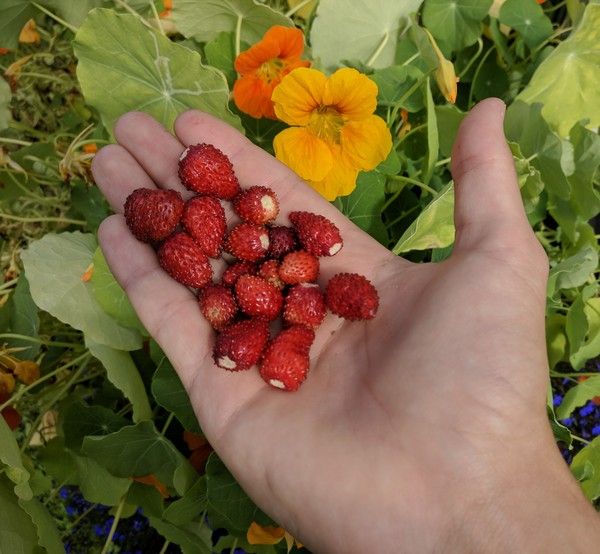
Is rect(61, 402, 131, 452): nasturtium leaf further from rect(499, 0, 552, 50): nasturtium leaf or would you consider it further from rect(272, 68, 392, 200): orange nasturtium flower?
rect(499, 0, 552, 50): nasturtium leaf

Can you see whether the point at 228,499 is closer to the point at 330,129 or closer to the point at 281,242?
the point at 281,242

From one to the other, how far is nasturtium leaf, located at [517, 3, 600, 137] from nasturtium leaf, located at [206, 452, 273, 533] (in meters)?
1.05

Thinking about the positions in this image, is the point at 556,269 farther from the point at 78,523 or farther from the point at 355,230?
the point at 78,523

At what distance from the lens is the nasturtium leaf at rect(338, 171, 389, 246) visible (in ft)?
4.17

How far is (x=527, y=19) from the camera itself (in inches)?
56.7

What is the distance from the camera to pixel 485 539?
81 cm

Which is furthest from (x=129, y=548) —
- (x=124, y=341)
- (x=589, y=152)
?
(x=589, y=152)

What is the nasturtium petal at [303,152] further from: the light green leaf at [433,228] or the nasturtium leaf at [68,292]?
the nasturtium leaf at [68,292]

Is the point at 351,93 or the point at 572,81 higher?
the point at 572,81

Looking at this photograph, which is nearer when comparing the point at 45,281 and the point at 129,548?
the point at 45,281

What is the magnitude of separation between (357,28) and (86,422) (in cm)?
108

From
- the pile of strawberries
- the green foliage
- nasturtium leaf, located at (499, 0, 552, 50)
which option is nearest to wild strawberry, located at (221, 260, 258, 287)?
the pile of strawberries

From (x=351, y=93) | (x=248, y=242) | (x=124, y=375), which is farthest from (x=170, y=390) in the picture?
(x=351, y=93)

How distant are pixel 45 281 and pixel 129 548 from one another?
81 cm
